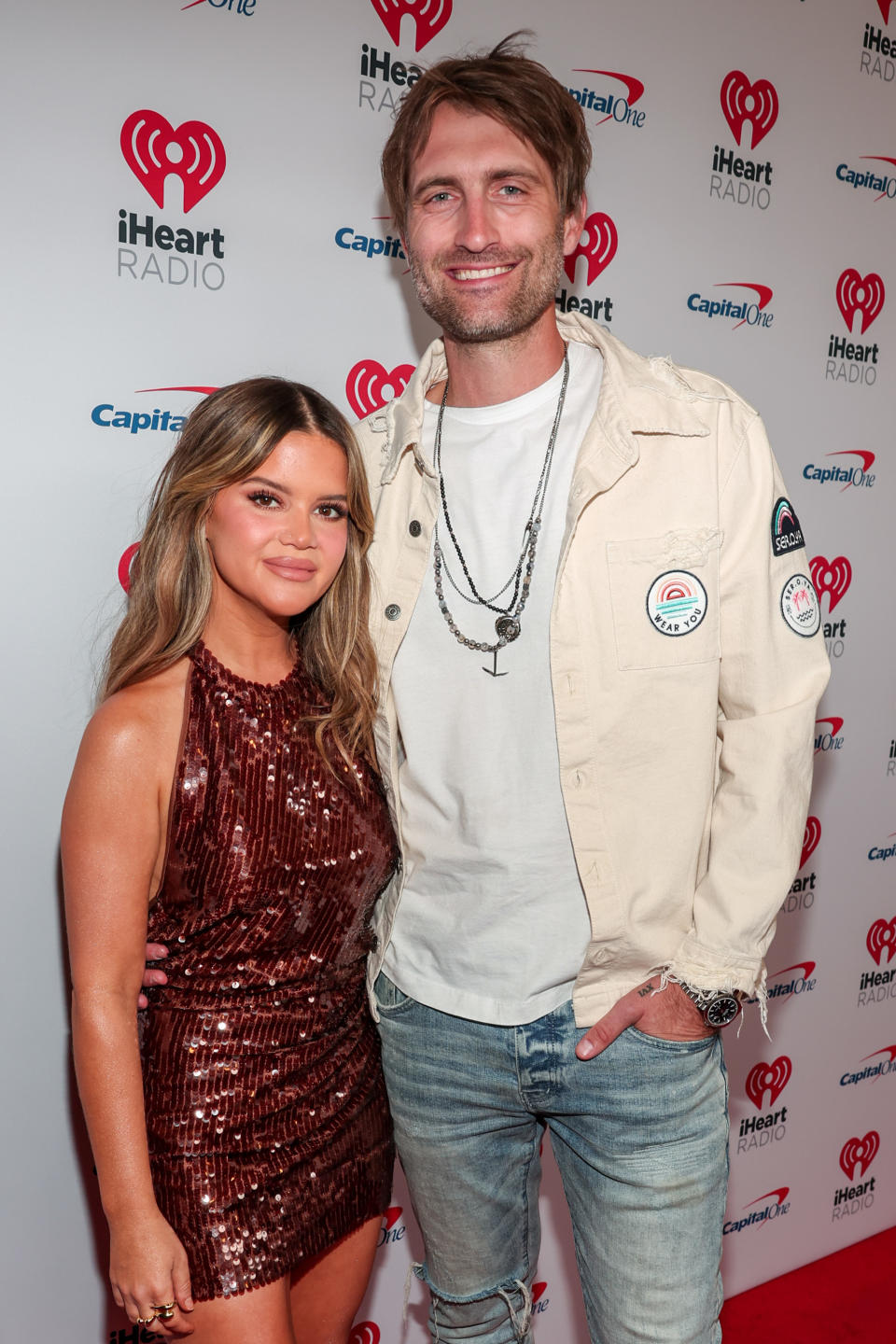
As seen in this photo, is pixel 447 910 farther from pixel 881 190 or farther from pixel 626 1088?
pixel 881 190

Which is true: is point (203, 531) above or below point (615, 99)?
below

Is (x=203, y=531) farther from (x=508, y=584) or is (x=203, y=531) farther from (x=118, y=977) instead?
(x=118, y=977)

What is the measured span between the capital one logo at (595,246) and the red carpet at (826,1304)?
2.84 meters

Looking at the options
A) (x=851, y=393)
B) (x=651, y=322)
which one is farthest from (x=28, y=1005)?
(x=851, y=393)

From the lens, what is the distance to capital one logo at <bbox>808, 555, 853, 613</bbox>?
336 centimetres

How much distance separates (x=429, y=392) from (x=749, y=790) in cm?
96

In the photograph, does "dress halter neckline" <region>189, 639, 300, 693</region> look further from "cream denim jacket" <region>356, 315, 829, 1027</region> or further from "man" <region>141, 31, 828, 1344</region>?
"cream denim jacket" <region>356, 315, 829, 1027</region>

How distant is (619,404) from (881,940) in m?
2.42

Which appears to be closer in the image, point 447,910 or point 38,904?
point 447,910

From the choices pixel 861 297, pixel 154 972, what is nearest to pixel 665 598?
pixel 154 972

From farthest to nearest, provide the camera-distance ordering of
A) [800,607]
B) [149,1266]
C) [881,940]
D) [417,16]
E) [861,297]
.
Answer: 1. [881,940]
2. [861,297]
3. [417,16]
4. [800,607]
5. [149,1266]

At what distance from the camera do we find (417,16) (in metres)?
2.50

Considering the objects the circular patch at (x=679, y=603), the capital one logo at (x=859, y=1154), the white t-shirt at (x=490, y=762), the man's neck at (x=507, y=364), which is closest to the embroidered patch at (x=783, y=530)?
the circular patch at (x=679, y=603)

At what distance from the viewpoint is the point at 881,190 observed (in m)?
3.30
